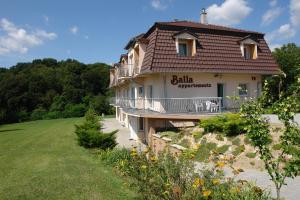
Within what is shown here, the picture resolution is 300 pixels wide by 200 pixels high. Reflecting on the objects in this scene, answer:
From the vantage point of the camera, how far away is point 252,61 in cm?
2294

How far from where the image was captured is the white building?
19.5 meters

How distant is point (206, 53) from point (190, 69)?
2.16 metres

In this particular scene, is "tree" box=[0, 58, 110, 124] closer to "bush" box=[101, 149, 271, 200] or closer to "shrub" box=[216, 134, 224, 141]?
"shrub" box=[216, 134, 224, 141]

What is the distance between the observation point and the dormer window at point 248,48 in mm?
22920

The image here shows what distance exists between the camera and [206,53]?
21297 mm

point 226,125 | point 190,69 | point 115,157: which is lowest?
point 115,157

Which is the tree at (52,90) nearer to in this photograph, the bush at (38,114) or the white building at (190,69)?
the bush at (38,114)

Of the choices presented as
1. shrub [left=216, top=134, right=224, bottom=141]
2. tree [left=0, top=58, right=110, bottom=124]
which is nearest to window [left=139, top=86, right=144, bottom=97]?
shrub [left=216, top=134, right=224, bottom=141]

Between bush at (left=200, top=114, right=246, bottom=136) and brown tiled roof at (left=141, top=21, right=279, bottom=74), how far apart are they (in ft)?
18.3

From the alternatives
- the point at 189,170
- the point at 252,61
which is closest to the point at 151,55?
the point at 252,61

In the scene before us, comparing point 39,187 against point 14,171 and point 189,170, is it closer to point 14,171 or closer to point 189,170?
point 14,171

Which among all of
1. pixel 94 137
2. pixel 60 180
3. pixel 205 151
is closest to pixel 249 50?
pixel 205 151

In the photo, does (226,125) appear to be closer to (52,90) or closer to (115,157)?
(115,157)

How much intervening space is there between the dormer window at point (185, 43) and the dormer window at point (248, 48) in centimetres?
419
